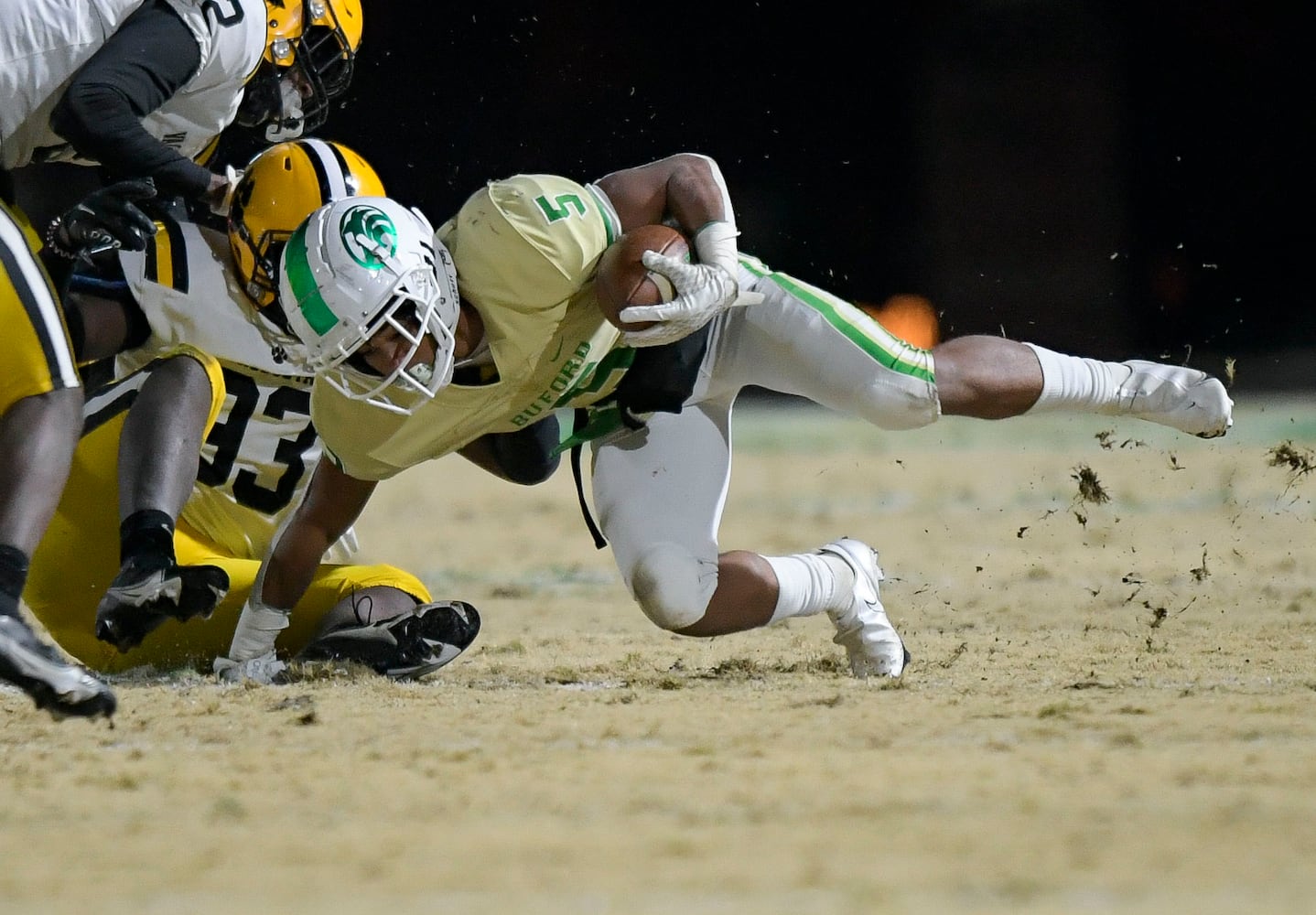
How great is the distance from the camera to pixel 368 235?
3.12 m

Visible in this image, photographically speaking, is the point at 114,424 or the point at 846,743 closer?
the point at 846,743

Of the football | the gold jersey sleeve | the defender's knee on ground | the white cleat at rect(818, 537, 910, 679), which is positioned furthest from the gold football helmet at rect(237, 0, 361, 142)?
the white cleat at rect(818, 537, 910, 679)

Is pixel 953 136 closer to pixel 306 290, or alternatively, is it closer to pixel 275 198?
pixel 275 198

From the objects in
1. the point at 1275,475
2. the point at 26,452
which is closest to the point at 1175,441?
the point at 1275,475

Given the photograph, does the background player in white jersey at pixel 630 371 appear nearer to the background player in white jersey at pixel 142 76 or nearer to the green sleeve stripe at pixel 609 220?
the green sleeve stripe at pixel 609 220

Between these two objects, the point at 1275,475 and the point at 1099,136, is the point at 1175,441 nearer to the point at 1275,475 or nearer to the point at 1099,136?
the point at 1275,475

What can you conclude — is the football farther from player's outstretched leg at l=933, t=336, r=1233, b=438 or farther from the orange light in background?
the orange light in background

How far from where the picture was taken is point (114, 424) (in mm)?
3846

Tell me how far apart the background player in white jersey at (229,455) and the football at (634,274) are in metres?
0.78

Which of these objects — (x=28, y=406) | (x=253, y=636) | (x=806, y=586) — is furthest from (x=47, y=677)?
(x=806, y=586)

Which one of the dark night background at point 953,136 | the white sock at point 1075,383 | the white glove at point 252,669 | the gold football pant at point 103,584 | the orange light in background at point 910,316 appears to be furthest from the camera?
the orange light in background at point 910,316

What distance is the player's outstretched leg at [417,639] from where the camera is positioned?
3.58 metres

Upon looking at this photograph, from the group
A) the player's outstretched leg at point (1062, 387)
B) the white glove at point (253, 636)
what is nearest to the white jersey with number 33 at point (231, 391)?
the white glove at point (253, 636)

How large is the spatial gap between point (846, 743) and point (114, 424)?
2066 millimetres
